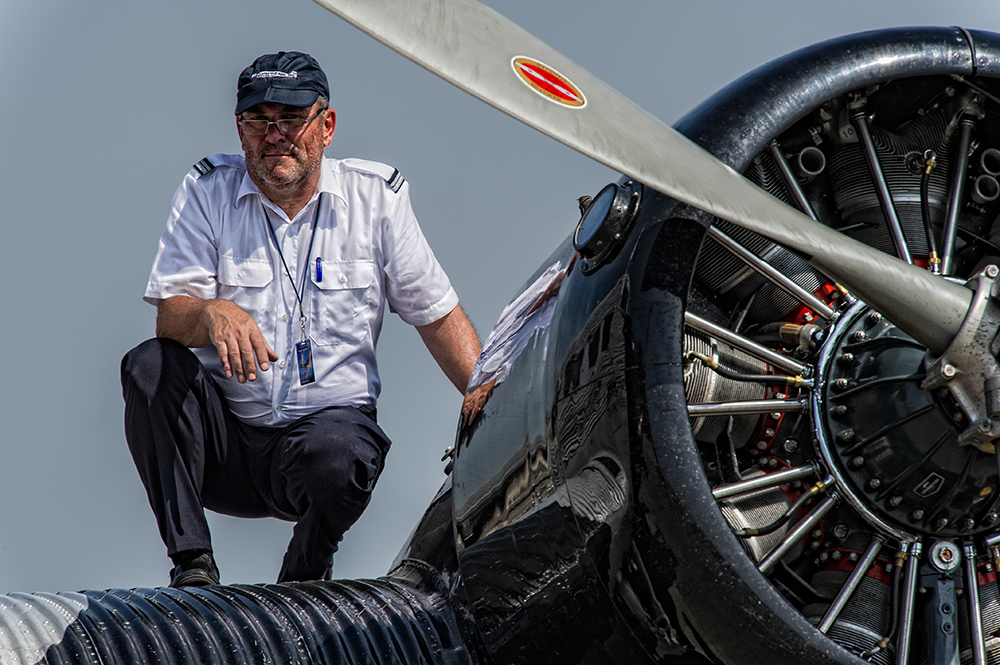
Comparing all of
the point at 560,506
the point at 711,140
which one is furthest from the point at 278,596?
the point at 711,140

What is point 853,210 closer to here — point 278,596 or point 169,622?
point 278,596

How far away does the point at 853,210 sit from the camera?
4109mm

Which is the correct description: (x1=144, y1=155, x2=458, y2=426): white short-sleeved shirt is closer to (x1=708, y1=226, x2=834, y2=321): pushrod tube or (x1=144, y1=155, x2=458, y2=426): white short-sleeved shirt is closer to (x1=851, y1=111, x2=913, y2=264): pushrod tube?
(x1=708, y1=226, x2=834, y2=321): pushrod tube

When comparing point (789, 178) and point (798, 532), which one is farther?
point (789, 178)

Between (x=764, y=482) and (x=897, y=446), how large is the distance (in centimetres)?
45

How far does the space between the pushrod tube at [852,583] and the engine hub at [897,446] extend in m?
0.06

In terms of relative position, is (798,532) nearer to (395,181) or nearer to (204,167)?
(395,181)

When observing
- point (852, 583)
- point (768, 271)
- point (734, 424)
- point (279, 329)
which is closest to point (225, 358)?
point (279, 329)

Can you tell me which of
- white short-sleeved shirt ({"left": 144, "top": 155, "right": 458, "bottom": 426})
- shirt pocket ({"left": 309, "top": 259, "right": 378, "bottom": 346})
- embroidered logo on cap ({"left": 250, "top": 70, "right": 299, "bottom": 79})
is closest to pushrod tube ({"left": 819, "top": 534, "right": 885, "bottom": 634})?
white short-sleeved shirt ({"left": 144, "top": 155, "right": 458, "bottom": 426})

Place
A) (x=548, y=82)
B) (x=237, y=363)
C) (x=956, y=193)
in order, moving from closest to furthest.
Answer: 1. (x=548, y=82)
2. (x=956, y=193)
3. (x=237, y=363)

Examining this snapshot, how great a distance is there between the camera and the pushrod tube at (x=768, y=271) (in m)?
3.62

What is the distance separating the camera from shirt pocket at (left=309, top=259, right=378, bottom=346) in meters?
5.32

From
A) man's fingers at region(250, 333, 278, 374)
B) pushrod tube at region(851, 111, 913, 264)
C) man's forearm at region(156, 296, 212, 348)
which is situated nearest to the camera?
pushrod tube at region(851, 111, 913, 264)

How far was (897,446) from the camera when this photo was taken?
3641 mm
